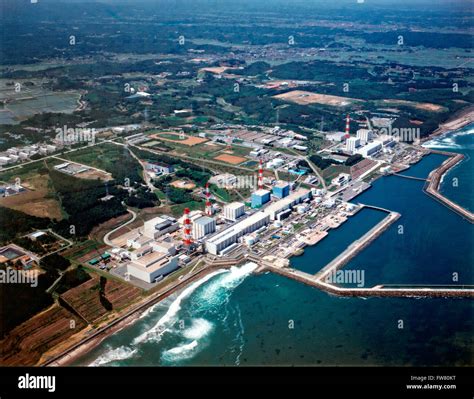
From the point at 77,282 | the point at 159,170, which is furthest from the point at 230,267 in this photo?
the point at 159,170

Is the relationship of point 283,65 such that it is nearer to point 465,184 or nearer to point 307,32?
point 307,32

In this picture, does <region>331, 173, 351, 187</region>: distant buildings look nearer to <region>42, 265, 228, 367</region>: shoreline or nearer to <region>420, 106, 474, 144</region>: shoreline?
<region>420, 106, 474, 144</region>: shoreline

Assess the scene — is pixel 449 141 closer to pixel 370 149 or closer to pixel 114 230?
pixel 370 149

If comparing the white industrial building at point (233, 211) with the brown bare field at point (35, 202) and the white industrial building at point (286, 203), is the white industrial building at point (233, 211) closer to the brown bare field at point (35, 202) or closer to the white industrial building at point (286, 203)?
the white industrial building at point (286, 203)

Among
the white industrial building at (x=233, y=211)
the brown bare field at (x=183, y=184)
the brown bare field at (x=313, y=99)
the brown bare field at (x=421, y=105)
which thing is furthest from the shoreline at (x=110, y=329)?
the brown bare field at (x=421, y=105)

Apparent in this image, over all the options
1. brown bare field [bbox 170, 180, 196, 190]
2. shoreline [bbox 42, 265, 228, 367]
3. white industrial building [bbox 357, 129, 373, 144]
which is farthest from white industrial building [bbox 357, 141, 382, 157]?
shoreline [bbox 42, 265, 228, 367]
